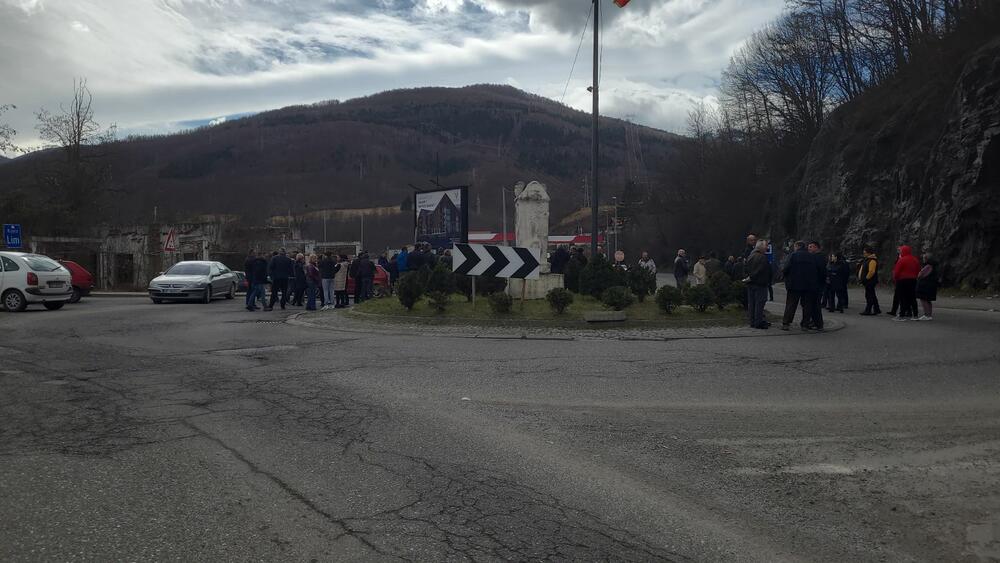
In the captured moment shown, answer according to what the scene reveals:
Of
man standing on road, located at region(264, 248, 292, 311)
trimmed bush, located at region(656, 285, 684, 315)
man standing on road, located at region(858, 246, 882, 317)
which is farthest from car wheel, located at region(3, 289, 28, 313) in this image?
man standing on road, located at region(858, 246, 882, 317)

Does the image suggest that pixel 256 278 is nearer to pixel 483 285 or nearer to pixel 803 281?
pixel 483 285

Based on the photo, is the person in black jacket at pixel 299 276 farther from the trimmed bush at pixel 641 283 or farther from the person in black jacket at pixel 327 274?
the trimmed bush at pixel 641 283

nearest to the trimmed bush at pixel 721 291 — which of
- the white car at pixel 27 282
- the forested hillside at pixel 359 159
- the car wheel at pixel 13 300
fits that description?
the white car at pixel 27 282

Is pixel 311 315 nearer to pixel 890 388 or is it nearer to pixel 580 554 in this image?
pixel 890 388

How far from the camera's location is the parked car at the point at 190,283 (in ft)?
83.1

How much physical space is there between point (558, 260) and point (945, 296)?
1291cm

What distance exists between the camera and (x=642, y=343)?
1373 cm

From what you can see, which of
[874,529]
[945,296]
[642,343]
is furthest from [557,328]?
[945,296]

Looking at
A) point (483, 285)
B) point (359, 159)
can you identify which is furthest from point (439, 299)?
point (359, 159)

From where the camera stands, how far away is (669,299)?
16.7 m

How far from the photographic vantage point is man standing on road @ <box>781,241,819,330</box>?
15047 millimetres

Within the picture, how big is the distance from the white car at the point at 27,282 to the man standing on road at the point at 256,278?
5.11 m

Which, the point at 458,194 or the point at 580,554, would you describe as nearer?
the point at 580,554

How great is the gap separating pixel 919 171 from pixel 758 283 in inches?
842
